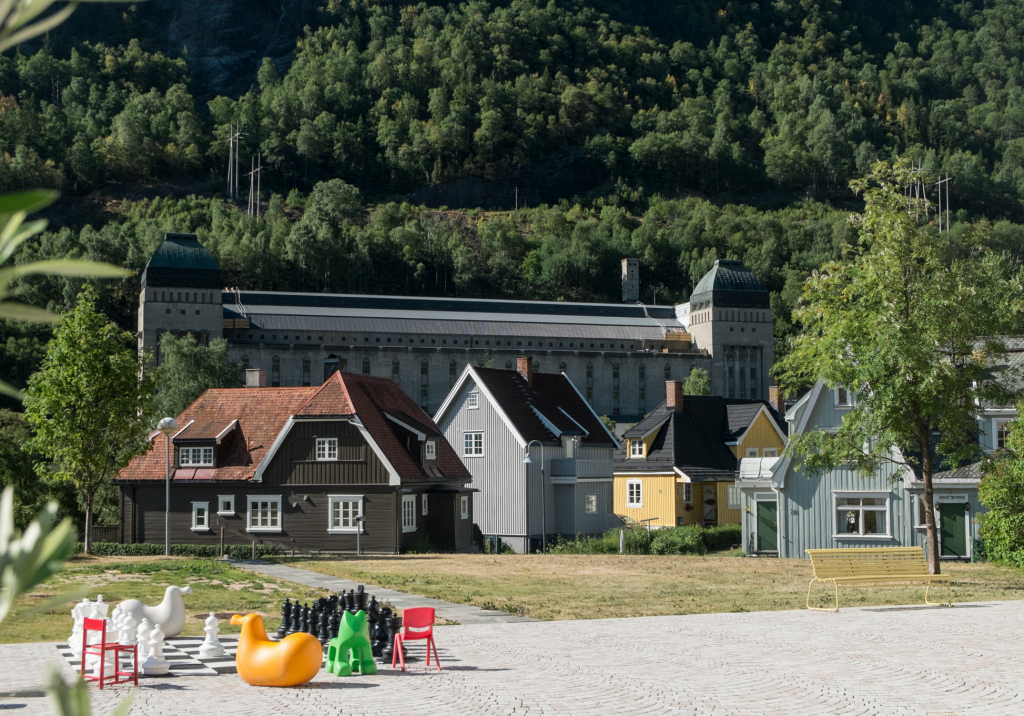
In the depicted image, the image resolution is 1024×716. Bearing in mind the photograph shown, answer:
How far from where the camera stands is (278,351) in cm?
13388

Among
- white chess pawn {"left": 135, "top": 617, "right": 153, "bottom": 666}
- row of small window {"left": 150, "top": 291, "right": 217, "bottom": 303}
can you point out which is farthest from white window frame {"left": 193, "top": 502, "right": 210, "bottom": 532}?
row of small window {"left": 150, "top": 291, "right": 217, "bottom": 303}

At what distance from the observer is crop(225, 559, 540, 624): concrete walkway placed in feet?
66.0

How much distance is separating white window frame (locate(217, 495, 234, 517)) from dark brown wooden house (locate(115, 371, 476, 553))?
0.04 m

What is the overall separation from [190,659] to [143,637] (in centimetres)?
→ 136

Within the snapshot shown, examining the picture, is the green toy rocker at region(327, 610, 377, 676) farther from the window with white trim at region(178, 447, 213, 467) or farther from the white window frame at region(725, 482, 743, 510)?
Answer: the white window frame at region(725, 482, 743, 510)

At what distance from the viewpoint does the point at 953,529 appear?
3622 centimetres

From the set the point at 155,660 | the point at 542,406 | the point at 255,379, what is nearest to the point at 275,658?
the point at 155,660

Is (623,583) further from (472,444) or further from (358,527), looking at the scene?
(472,444)

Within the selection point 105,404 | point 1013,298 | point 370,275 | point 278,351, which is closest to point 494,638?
point 1013,298

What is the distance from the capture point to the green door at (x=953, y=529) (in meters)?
36.1

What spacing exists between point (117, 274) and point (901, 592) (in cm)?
2542

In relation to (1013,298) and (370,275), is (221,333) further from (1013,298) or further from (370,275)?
(1013,298)

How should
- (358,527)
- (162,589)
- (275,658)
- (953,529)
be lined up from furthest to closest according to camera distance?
(358,527), (953,529), (162,589), (275,658)

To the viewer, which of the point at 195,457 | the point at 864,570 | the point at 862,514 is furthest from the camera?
the point at 195,457
